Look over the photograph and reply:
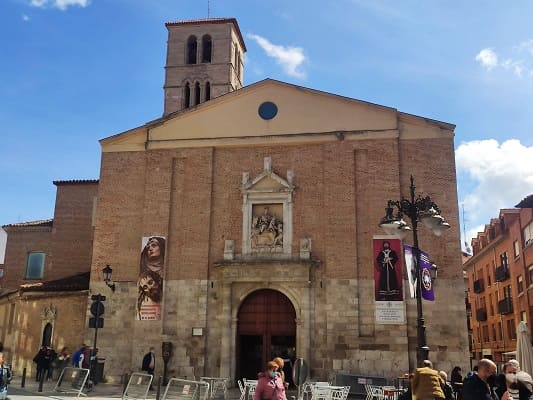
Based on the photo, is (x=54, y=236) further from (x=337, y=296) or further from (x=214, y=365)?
(x=337, y=296)

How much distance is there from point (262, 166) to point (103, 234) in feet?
23.1

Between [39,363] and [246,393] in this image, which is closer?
[246,393]

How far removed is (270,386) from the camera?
918 cm

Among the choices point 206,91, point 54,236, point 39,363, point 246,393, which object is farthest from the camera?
point 206,91

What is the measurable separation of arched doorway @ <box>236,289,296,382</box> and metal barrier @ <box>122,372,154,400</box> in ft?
29.4

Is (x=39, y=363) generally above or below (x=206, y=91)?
below

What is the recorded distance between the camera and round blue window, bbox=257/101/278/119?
78.2 ft

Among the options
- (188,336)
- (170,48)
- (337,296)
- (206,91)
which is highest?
(170,48)

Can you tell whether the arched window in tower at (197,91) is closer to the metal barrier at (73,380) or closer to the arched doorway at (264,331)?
the arched doorway at (264,331)

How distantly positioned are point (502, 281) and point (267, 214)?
20.3 metres

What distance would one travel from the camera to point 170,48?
39.3m

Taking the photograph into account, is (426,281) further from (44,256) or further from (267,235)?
(44,256)

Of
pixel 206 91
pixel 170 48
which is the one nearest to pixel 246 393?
pixel 206 91

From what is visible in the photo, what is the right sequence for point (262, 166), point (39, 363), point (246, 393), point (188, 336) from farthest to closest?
point (262, 166) < point (188, 336) < point (39, 363) < point (246, 393)
